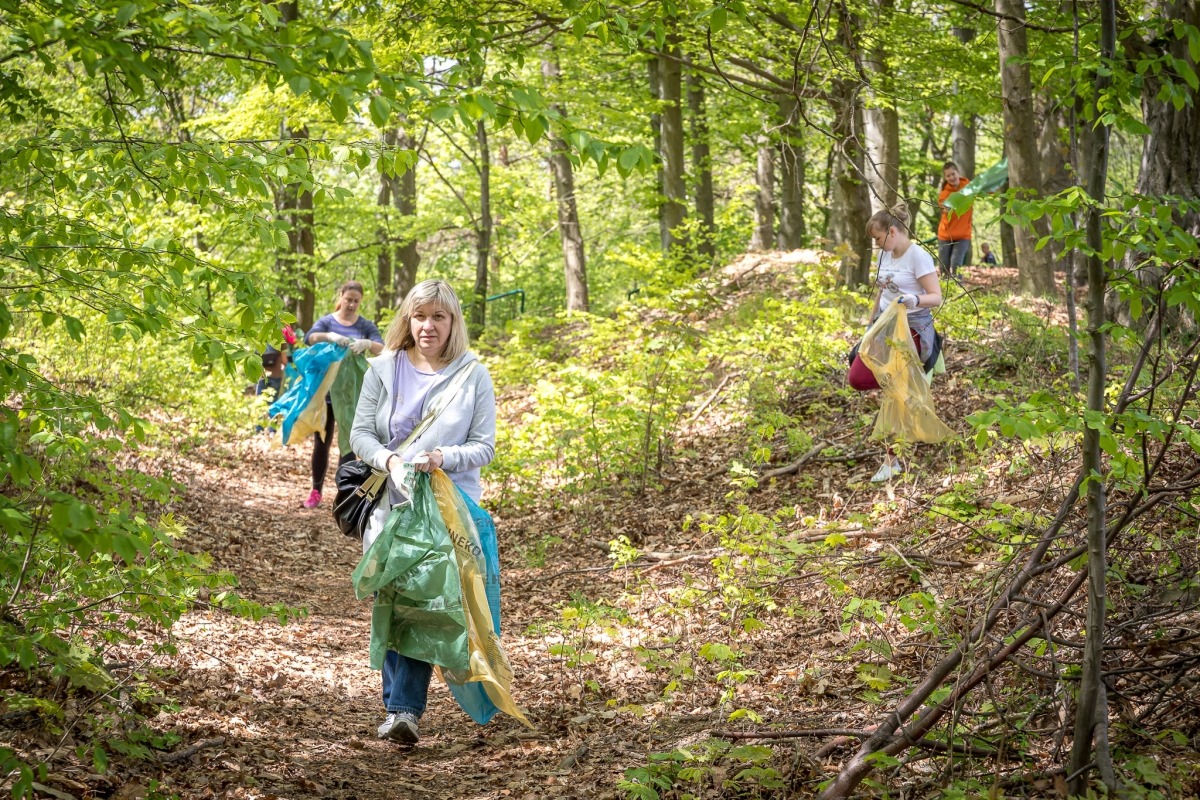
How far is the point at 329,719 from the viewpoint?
4.86 metres

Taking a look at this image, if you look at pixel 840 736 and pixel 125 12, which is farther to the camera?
pixel 840 736

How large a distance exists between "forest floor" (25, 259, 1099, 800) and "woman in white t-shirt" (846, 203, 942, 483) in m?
0.84

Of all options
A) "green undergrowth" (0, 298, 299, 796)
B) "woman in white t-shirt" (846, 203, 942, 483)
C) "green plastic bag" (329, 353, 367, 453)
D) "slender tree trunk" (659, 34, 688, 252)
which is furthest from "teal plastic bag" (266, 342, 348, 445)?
"slender tree trunk" (659, 34, 688, 252)

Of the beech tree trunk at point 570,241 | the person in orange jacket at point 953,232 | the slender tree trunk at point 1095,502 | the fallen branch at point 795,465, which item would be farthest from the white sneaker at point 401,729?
the beech tree trunk at point 570,241

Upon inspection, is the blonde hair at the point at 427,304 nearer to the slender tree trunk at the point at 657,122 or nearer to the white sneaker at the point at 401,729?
the white sneaker at the point at 401,729

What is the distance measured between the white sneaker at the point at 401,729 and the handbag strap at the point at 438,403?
3.85ft

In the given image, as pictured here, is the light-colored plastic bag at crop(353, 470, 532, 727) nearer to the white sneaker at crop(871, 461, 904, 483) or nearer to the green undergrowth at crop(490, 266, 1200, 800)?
the green undergrowth at crop(490, 266, 1200, 800)

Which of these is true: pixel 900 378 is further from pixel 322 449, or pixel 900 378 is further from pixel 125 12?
pixel 125 12

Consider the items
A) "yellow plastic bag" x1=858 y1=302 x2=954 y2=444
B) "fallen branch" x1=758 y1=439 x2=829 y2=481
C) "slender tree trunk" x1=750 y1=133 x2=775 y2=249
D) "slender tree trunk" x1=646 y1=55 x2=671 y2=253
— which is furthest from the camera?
"slender tree trunk" x1=750 y1=133 x2=775 y2=249

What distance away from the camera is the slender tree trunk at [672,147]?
49.2 feet

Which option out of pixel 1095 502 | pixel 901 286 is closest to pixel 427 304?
pixel 1095 502

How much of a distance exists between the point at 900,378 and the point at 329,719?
442 cm

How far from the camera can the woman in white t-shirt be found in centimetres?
717

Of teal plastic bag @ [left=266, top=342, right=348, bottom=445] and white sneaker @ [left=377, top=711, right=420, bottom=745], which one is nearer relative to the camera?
white sneaker @ [left=377, top=711, right=420, bottom=745]
